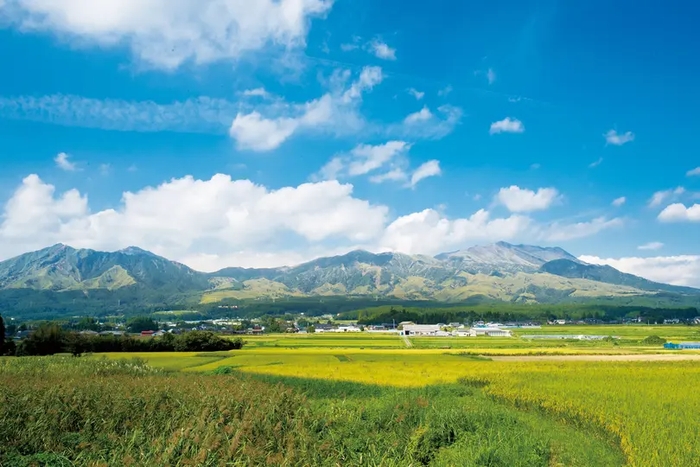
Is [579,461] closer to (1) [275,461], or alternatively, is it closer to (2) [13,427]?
(1) [275,461]

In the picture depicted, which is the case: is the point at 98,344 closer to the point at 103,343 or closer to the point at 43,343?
the point at 103,343

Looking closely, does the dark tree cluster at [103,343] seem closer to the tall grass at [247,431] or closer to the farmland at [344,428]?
the farmland at [344,428]

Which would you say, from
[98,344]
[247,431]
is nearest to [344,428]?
[247,431]

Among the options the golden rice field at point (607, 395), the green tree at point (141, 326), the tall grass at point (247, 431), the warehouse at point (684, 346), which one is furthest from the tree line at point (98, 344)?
the green tree at point (141, 326)

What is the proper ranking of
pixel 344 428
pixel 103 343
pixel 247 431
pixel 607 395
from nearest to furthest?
pixel 247 431
pixel 344 428
pixel 607 395
pixel 103 343

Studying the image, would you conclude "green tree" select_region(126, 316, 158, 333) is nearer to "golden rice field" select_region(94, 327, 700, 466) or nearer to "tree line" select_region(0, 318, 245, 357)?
"tree line" select_region(0, 318, 245, 357)

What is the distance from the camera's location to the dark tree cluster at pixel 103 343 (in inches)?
2625

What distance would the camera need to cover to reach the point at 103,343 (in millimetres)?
67000

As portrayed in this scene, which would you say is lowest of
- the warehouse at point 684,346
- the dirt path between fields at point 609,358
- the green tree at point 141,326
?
the green tree at point 141,326

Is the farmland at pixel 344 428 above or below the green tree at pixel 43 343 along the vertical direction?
above

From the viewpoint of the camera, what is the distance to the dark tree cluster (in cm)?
6669

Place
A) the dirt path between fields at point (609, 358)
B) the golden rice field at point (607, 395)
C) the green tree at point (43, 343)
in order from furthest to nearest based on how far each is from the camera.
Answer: the green tree at point (43, 343) < the dirt path between fields at point (609, 358) < the golden rice field at point (607, 395)

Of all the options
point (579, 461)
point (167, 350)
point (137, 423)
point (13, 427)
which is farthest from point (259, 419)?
point (167, 350)

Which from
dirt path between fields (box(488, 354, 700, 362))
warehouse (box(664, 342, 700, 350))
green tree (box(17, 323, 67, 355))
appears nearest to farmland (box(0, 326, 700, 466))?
dirt path between fields (box(488, 354, 700, 362))
